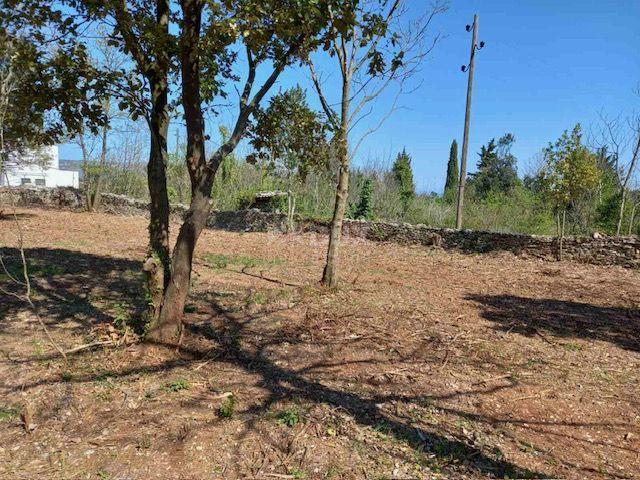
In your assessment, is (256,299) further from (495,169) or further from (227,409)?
(495,169)

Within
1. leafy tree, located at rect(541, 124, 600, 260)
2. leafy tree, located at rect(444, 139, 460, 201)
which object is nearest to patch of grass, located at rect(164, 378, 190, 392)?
leafy tree, located at rect(541, 124, 600, 260)

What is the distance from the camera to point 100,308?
5133 mm

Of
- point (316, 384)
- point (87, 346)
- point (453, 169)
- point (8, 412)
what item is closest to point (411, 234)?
point (316, 384)

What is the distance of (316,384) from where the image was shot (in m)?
→ 3.61

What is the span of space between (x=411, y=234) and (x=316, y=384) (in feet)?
30.6

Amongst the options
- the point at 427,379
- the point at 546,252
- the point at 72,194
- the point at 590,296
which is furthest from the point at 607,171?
the point at 72,194

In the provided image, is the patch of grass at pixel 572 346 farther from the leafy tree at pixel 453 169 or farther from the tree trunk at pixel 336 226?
the leafy tree at pixel 453 169

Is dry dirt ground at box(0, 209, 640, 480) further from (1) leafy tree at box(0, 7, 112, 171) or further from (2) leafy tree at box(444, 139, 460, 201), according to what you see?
(2) leafy tree at box(444, 139, 460, 201)

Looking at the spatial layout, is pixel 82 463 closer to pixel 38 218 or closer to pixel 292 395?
pixel 292 395

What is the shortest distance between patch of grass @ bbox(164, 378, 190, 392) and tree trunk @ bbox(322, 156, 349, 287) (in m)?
3.63

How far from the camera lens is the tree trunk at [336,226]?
6.73 metres

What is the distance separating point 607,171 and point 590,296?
40.4 ft

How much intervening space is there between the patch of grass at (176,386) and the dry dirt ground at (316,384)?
1 cm

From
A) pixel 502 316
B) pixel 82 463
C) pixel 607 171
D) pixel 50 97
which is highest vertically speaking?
pixel 607 171
